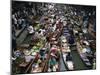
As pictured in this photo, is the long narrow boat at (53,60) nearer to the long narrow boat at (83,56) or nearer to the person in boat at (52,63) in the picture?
the person in boat at (52,63)

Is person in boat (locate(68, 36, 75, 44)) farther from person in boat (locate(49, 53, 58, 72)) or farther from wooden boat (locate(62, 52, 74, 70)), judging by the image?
person in boat (locate(49, 53, 58, 72))

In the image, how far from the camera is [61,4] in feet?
8.83

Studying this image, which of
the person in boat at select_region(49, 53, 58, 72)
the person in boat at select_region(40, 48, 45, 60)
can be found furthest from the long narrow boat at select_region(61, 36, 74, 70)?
the person in boat at select_region(40, 48, 45, 60)

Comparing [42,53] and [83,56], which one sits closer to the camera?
[42,53]

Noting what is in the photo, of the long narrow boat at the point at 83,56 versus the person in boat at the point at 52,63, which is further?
the long narrow boat at the point at 83,56

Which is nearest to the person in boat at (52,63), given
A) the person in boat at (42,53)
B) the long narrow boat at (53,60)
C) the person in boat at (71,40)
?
the long narrow boat at (53,60)

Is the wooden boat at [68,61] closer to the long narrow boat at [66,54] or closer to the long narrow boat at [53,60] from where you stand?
the long narrow boat at [66,54]

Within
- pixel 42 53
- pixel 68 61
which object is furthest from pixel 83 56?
pixel 42 53

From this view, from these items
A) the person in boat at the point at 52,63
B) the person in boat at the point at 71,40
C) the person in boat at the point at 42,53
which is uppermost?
the person in boat at the point at 71,40

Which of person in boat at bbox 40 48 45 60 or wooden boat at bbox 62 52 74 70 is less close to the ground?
person in boat at bbox 40 48 45 60

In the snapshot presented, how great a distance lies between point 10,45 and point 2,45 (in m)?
0.09

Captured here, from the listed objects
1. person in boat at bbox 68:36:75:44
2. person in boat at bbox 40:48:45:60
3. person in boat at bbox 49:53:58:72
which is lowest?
person in boat at bbox 49:53:58:72

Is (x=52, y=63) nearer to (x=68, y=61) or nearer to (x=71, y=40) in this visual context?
(x=68, y=61)

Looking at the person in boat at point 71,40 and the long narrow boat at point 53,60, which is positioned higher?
the person in boat at point 71,40
